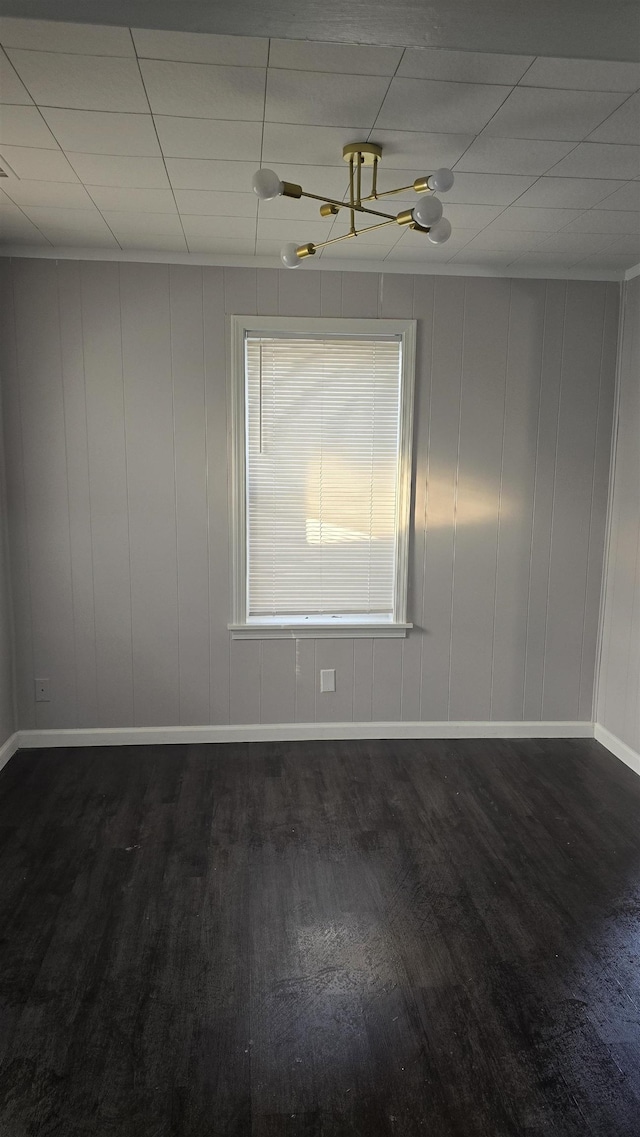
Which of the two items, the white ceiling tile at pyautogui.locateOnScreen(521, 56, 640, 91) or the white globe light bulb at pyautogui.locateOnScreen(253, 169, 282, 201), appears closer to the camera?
the white ceiling tile at pyautogui.locateOnScreen(521, 56, 640, 91)

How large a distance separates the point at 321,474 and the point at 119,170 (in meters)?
1.70

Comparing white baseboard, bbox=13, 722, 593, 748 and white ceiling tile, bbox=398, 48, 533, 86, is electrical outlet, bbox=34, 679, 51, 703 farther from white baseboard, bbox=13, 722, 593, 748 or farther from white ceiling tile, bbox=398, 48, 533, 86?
white ceiling tile, bbox=398, 48, 533, 86

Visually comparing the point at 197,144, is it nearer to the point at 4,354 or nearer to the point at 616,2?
the point at 616,2

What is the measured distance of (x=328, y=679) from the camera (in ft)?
Result: 12.5

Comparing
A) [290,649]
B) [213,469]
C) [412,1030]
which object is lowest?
[412,1030]

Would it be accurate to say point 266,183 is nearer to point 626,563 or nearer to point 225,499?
point 225,499

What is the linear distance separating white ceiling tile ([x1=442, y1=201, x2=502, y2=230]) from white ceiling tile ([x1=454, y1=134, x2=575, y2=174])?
352mm

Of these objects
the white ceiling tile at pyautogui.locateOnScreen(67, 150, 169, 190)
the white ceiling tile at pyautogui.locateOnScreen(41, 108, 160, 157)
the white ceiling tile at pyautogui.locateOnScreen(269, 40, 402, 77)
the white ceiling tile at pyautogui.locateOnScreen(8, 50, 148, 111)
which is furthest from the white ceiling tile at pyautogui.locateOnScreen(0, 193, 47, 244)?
the white ceiling tile at pyautogui.locateOnScreen(269, 40, 402, 77)

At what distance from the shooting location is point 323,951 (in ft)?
7.14

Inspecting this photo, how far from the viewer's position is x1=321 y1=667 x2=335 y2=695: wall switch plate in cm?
381

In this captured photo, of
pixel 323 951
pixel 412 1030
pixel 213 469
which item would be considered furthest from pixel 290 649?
pixel 412 1030

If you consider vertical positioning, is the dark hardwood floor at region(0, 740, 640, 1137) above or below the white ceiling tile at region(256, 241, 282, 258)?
below

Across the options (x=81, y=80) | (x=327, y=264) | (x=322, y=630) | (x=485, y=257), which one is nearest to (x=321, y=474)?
(x=322, y=630)

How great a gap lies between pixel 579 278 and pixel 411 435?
122cm
